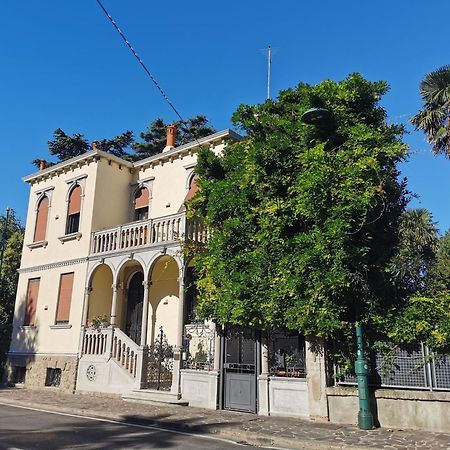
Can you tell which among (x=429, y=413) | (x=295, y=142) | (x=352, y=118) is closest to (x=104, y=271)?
(x=295, y=142)

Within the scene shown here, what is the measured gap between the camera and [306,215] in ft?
36.8

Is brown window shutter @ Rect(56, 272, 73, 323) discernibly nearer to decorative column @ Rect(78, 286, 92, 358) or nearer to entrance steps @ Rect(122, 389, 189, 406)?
decorative column @ Rect(78, 286, 92, 358)

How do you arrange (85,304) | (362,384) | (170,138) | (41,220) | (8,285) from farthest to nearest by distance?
1. (8,285)
2. (41,220)
3. (170,138)
4. (85,304)
5. (362,384)

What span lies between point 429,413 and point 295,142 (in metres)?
7.08

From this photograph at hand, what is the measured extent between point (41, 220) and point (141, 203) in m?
5.56

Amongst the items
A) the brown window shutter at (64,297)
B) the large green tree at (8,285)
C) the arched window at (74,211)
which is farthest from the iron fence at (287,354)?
the large green tree at (8,285)

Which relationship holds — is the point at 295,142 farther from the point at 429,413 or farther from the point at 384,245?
the point at 429,413

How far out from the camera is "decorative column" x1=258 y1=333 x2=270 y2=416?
39.5 ft

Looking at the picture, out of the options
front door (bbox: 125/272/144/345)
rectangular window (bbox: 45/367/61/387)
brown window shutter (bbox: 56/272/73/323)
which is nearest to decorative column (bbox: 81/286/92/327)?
brown window shutter (bbox: 56/272/73/323)

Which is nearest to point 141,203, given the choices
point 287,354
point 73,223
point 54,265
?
point 73,223

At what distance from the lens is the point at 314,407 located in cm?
1107

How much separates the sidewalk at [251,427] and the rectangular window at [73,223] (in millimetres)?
7669

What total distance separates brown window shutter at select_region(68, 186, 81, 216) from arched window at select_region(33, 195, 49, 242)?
2.06m

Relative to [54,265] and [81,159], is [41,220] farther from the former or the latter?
[81,159]
